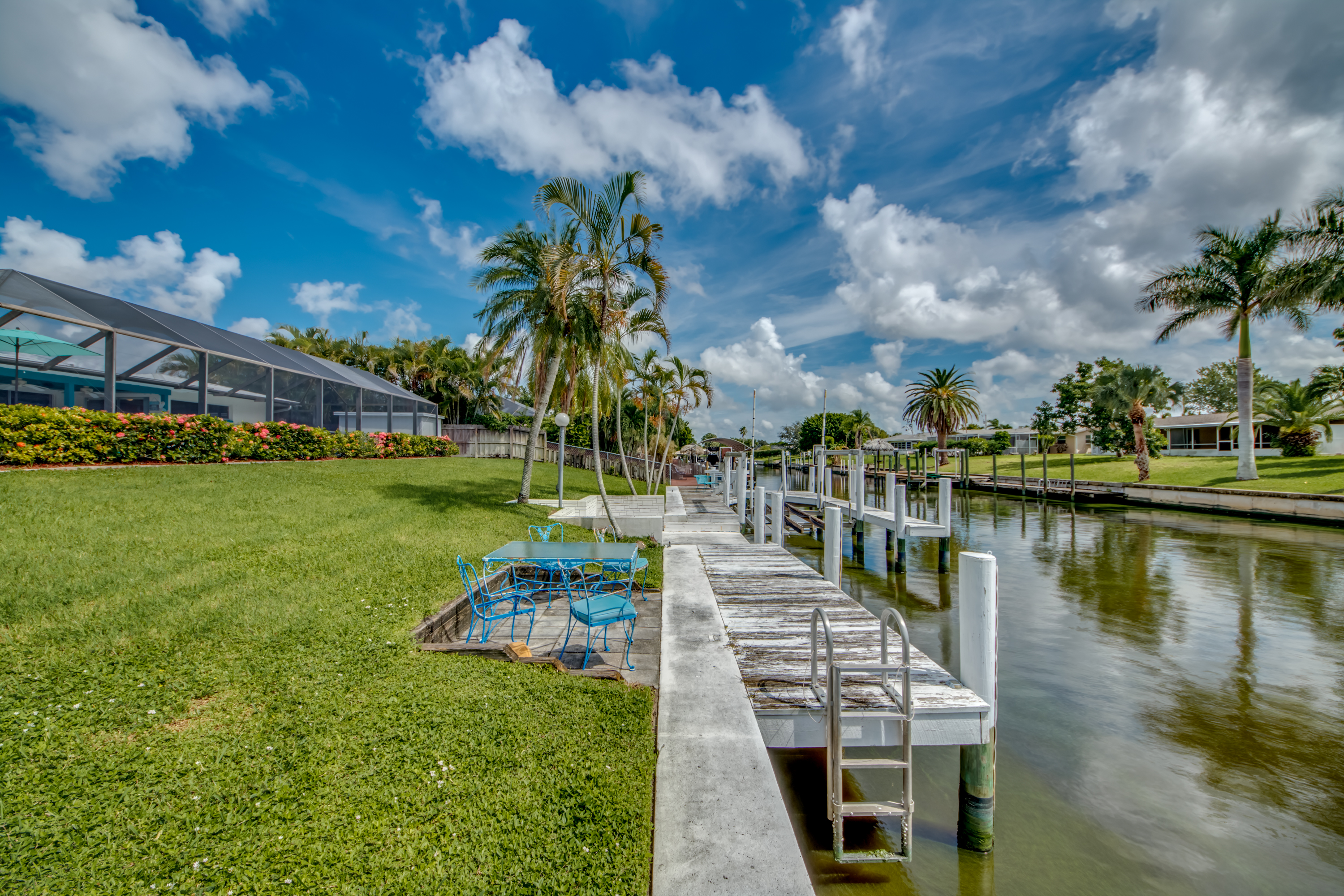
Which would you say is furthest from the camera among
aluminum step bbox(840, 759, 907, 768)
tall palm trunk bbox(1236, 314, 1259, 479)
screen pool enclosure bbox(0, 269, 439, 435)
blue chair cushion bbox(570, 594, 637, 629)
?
tall palm trunk bbox(1236, 314, 1259, 479)

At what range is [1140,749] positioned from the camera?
629 cm

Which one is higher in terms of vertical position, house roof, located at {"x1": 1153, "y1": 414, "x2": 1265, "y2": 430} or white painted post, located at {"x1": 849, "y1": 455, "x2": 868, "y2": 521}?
house roof, located at {"x1": 1153, "y1": 414, "x2": 1265, "y2": 430}

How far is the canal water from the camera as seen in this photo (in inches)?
176

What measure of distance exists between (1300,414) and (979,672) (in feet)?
148

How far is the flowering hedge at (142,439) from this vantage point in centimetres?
964

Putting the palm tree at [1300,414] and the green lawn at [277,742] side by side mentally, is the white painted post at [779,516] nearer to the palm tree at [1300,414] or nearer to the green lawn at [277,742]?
the green lawn at [277,742]

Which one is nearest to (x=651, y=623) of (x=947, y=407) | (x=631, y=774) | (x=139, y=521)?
(x=631, y=774)

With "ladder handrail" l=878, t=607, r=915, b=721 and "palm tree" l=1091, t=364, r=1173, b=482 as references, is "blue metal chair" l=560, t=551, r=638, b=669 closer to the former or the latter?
"ladder handrail" l=878, t=607, r=915, b=721

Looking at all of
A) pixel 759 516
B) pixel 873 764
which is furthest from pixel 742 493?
pixel 873 764

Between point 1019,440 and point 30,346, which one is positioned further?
point 1019,440

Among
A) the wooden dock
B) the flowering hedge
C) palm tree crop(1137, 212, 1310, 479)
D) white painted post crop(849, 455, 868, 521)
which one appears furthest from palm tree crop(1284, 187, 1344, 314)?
the flowering hedge

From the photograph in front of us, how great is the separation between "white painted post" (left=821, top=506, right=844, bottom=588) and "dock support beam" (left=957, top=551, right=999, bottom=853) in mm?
4602

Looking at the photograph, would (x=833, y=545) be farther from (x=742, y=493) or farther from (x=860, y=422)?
(x=860, y=422)

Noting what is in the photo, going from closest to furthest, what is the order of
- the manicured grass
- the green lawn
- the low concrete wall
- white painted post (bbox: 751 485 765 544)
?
the green lawn < white painted post (bbox: 751 485 765 544) < the low concrete wall < the manicured grass
